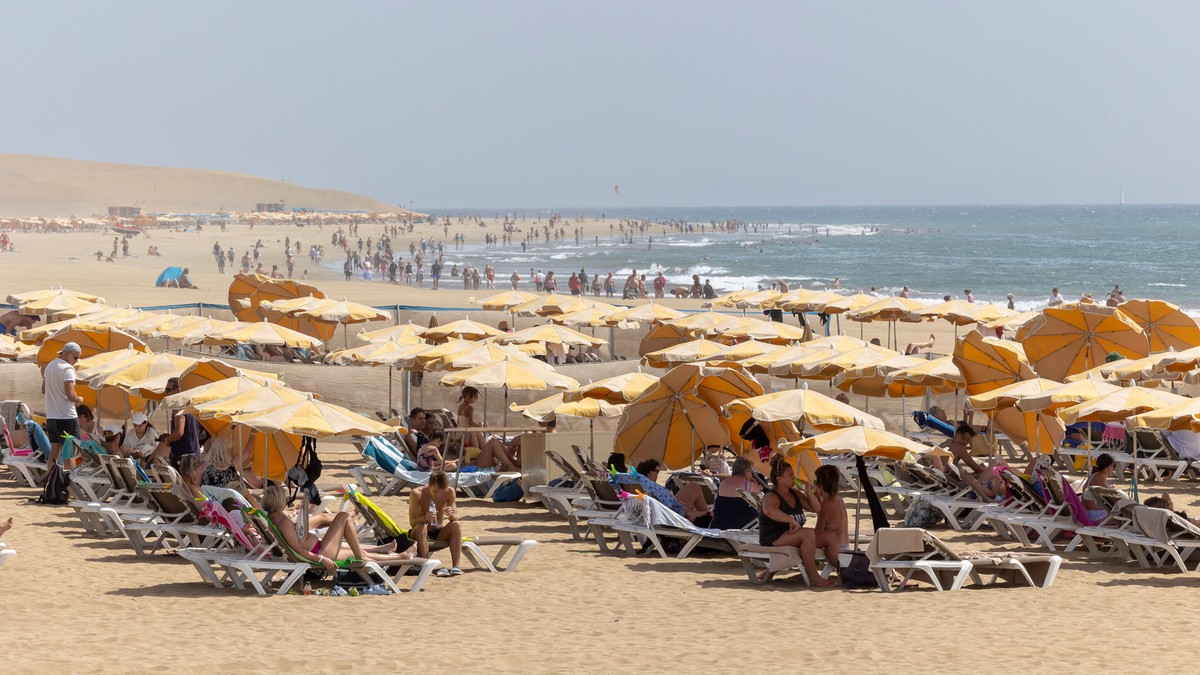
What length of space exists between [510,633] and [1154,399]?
566 cm

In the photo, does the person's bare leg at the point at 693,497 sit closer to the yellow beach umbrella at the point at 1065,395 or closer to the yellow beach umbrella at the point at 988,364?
the yellow beach umbrella at the point at 1065,395

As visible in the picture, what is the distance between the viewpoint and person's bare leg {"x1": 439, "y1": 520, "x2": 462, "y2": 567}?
924 cm

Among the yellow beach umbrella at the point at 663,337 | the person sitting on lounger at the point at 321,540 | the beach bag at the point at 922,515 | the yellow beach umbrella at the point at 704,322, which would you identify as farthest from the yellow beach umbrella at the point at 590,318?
the person sitting on lounger at the point at 321,540

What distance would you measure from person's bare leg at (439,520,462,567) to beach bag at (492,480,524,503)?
12.2ft

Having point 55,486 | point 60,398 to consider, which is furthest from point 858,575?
point 60,398

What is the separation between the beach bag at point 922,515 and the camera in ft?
38.8

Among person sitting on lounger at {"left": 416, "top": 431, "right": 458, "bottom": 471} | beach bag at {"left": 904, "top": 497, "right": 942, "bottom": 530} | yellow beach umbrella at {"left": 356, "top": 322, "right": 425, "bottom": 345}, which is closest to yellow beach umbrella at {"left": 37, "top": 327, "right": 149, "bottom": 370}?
yellow beach umbrella at {"left": 356, "top": 322, "right": 425, "bottom": 345}

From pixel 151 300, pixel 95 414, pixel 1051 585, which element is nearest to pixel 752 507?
pixel 1051 585

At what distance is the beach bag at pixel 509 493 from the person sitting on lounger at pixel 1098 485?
487 centimetres

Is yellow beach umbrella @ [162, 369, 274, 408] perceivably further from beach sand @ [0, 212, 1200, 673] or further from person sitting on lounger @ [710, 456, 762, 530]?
person sitting on lounger @ [710, 456, 762, 530]

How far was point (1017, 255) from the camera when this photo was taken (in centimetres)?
8731

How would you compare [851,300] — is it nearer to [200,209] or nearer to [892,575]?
[892,575]

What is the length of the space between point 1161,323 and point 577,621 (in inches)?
474

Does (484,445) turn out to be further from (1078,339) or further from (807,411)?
(1078,339)
